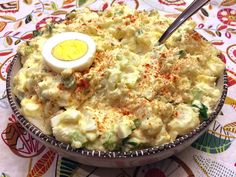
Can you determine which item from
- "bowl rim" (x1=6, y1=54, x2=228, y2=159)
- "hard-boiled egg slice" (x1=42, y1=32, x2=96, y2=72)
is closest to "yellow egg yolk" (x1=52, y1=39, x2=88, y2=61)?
"hard-boiled egg slice" (x1=42, y1=32, x2=96, y2=72)

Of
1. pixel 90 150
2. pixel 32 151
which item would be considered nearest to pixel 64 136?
pixel 90 150

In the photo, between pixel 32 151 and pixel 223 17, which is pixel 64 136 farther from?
pixel 223 17

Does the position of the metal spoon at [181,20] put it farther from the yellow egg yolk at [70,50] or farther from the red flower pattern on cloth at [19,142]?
the red flower pattern on cloth at [19,142]

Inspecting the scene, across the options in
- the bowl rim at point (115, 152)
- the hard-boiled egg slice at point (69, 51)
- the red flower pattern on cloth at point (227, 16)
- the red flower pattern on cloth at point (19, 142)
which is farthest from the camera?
the red flower pattern on cloth at point (227, 16)

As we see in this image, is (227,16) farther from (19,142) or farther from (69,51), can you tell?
(19,142)

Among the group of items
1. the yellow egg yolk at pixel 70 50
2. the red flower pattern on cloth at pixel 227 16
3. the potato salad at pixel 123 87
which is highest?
the yellow egg yolk at pixel 70 50

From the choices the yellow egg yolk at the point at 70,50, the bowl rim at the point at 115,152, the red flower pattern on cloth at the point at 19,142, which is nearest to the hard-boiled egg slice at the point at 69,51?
the yellow egg yolk at the point at 70,50

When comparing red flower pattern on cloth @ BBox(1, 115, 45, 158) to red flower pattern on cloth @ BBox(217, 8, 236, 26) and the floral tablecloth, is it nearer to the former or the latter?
the floral tablecloth

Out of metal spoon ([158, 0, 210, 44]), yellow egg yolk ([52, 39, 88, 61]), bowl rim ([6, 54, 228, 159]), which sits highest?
metal spoon ([158, 0, 210, 44])
